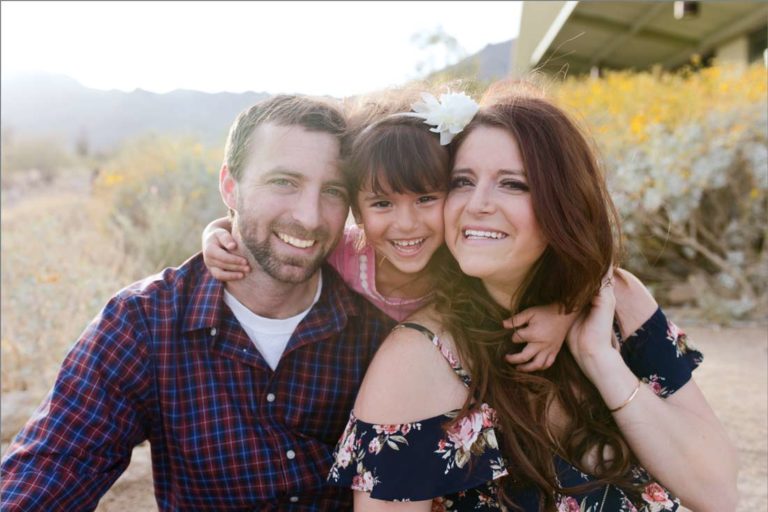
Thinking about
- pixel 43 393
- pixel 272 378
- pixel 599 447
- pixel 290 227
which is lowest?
pixel 43 393

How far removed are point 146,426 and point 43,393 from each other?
2234mm

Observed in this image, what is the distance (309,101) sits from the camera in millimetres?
2258

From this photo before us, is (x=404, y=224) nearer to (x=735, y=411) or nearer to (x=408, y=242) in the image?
(x=408, y=242)

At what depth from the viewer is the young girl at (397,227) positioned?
6.64 ft

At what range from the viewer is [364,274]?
2.35m

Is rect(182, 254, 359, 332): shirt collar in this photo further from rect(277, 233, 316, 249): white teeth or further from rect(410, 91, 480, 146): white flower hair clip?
rect(410, 91, 480, 146): white flower hair clip

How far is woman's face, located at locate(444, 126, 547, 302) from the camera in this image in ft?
6.13

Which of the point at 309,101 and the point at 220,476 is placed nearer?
the point at 220,476

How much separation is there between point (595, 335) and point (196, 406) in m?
1.17

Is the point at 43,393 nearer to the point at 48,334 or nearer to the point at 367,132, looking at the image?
the point at 48,334

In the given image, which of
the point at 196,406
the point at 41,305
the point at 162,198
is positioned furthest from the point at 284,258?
the point at 162,198

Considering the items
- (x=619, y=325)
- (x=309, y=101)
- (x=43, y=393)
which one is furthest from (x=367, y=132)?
(x=43, y=393)

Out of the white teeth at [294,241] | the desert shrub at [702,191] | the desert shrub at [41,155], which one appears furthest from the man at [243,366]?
the desert shrub at [41,155]

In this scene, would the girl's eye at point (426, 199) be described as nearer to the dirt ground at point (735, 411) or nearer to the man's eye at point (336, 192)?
the man's eye at point (336, 192)
